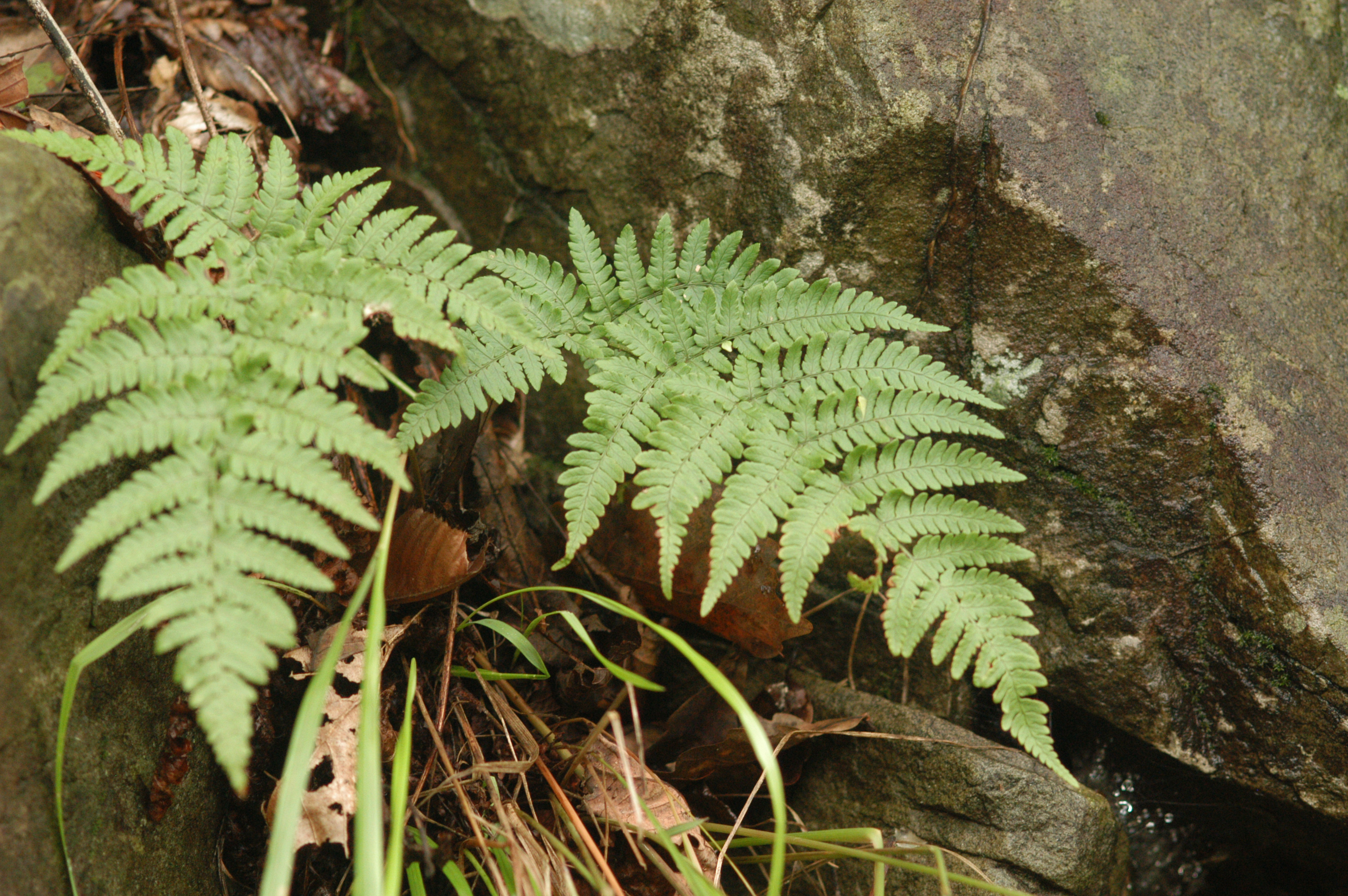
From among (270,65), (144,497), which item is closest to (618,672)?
(144,497)

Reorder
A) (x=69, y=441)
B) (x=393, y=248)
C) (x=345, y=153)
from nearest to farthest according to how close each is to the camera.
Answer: (x=69, y=441) < (x=393, y=248) < (x=345, y=153)

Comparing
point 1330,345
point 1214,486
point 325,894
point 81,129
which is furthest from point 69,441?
point 1330,345

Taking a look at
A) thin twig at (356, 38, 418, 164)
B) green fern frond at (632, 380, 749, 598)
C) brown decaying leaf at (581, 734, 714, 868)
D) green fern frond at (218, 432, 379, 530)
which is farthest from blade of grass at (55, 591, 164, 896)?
thin twig at (356, 38, 418, 164)

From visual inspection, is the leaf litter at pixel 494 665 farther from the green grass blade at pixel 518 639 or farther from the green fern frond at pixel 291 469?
the green fern frond at pixel 291 469

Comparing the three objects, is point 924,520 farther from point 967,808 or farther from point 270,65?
point 270,65

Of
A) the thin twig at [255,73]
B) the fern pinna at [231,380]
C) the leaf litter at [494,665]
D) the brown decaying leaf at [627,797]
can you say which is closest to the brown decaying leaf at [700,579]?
the leaf litter at [494,665]

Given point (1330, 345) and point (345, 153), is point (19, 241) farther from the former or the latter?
point (1330, 345)

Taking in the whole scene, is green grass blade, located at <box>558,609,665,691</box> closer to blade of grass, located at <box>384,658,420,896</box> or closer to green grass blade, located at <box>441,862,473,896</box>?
A: blade of grass, located at <box>384,658,420,896</box>
